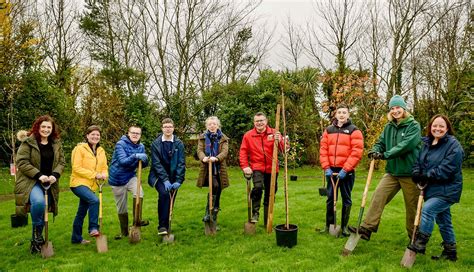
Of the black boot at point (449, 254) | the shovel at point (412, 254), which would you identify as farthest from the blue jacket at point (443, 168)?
the black boot at point (449, 254)

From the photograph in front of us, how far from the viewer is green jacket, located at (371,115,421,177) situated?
484cm

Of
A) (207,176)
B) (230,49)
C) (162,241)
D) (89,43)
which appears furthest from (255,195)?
(230,49)

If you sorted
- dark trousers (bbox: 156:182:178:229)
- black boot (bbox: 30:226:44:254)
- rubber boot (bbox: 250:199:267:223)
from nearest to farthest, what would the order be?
1. black boot (bbox: 30:226:44:254)
2. dark trousers (bbox: 156:182:178:229)
3. rubber boot (bbox: 250:199:267:223)

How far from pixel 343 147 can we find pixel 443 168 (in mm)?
1470

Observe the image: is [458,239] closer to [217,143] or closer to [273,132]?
[273,132]

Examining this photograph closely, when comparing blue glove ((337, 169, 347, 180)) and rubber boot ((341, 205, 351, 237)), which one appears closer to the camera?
blue glove ((337, 169, 347, 180))

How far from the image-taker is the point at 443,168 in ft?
14.6

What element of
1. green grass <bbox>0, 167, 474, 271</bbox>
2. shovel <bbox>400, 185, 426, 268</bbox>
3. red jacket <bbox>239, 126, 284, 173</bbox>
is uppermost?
red jacket <bbox>239, 126, 284, 173</bbox>

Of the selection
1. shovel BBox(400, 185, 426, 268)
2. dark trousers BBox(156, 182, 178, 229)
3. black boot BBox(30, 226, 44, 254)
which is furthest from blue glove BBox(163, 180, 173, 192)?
shovel BBox(400, 185, 426, 268)

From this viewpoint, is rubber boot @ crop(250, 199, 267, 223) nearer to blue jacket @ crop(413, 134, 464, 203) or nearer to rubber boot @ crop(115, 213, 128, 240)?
rubber boot @ crop(115, 213, 128, 240)

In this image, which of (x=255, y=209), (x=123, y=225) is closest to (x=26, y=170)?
(x=123, y=225)

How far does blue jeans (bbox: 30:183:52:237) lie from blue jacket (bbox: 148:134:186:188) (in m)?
1.52

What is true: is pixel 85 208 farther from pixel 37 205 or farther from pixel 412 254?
pixel 412 254

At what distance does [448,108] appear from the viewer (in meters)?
21.6
